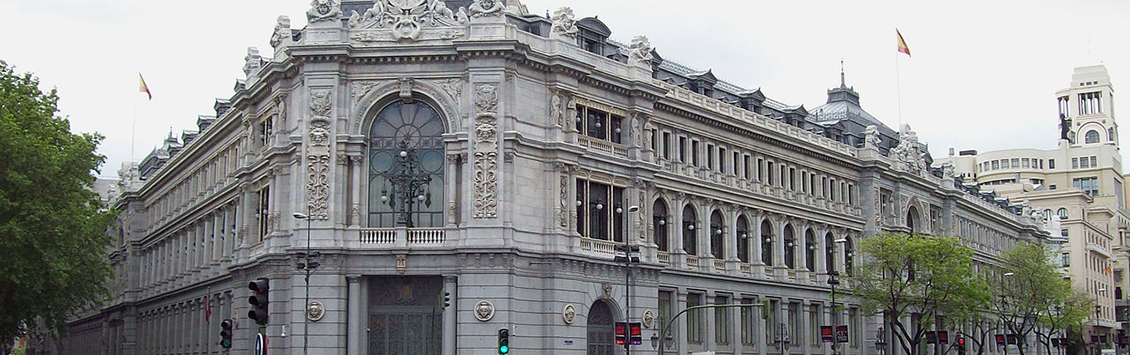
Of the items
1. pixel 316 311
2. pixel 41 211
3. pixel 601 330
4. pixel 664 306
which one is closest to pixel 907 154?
pixel 664 306

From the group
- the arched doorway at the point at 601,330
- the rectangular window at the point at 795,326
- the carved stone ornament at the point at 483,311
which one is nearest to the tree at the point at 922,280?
the rectangular window at the point at 795,326

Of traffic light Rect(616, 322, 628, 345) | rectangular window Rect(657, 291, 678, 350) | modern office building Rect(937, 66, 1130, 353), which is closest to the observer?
traffic light Rect(616, 322, 628, 345)

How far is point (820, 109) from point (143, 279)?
54885mm

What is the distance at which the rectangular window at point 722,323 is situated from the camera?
253 feet

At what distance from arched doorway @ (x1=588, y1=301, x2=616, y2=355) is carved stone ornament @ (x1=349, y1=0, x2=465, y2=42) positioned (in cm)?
1485

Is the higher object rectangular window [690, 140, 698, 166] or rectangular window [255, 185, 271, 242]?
rectangular window [690, 140, 698, 166]

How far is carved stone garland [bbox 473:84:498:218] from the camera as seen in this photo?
5800 centimetres

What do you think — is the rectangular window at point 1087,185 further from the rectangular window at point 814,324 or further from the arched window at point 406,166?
the arched window at point 406,166

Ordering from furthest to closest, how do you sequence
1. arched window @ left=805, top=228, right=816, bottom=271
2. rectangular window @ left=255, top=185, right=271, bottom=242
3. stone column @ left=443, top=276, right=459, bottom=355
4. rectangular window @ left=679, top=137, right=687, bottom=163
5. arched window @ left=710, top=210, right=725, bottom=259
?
1. arched window @ left=805, top=228, right=816, bottom=271
2. arched window @ left=710, top=210, right=725, bottom=259
3. rectangular window @ left=679, top=137, right=687, bottom=163
4. rectangular window @ left=255, top=185, right=271, bottom=242
5. stone column @ left=443, top=276, right=459, bottom=355

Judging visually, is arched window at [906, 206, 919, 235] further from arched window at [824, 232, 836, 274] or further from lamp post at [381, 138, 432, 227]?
lamp post at [381, 138, 432, 227]

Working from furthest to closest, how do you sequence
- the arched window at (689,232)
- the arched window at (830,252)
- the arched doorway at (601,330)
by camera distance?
the arched window at (830,252) < the arched window at (689,232) < the arched doorway at (601,330)

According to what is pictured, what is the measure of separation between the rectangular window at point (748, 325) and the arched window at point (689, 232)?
18.7 feet

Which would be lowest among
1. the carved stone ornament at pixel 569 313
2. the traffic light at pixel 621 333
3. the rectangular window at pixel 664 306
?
the traffic light at pixel 621 333

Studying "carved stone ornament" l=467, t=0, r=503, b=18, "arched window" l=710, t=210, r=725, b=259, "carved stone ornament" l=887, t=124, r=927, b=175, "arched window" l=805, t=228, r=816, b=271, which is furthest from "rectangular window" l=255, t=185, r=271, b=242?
"carved stone ornament" l=887, t=124, r=927, b=175
